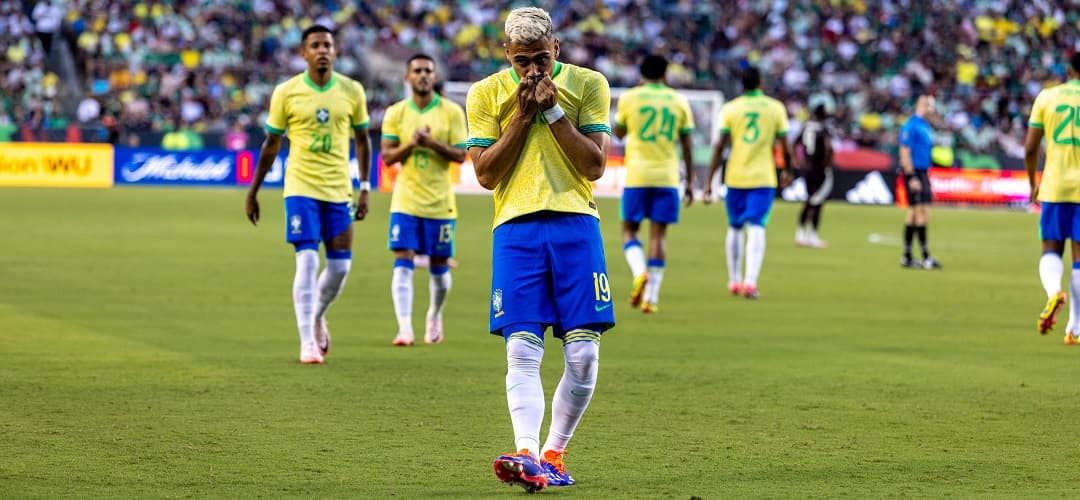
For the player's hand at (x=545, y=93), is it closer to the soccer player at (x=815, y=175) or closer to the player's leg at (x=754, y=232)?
the player's leg at (x=754, y=232)

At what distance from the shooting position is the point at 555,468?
6773 mm

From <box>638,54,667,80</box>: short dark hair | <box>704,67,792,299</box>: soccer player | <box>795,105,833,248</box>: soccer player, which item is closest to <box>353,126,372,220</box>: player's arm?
<box>638,54,667,80</box>: short dark hair

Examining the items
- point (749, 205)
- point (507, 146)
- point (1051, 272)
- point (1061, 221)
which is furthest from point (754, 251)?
point (507, 146)

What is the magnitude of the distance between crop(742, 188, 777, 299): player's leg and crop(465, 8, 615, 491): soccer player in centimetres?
1012

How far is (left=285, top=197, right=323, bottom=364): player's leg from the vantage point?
1091 centimetres

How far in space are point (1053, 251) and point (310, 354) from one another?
5898 millimetres

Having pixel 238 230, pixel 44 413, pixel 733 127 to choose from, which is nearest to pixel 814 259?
pixel 733 127

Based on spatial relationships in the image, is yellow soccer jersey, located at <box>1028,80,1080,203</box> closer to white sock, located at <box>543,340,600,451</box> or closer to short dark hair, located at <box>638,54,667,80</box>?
short dark hair, located at <box>638,54,667,80</box>

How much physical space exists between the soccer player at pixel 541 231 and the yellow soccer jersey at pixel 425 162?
18.8 ft

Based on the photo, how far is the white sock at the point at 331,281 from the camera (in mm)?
11172

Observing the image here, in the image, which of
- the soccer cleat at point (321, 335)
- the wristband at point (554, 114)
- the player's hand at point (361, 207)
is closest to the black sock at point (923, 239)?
the player's hand at point (361, 207)

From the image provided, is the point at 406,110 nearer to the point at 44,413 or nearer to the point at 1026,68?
the point at 44,413

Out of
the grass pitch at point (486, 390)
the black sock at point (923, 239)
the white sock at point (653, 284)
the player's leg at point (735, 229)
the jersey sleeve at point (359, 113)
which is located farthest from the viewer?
the black sock at point (923, 239)

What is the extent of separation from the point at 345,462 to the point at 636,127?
342 inches
